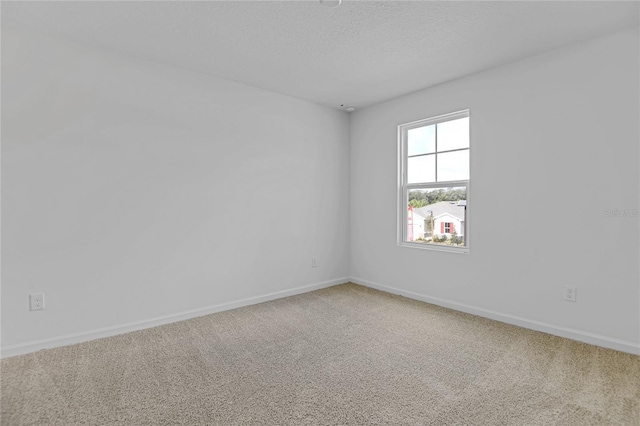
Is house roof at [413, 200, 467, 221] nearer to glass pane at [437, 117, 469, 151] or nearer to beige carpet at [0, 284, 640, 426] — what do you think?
glass pane at [437, 117, 469, 151]

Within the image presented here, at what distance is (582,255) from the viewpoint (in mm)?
2656

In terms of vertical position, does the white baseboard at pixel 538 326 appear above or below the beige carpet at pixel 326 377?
above

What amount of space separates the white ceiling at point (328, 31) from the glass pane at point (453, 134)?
513 millimetres

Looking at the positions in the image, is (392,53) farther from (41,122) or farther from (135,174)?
(41,122)

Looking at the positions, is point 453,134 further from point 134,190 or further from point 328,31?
point 134,190

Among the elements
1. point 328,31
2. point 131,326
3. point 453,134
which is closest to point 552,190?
point 453,134

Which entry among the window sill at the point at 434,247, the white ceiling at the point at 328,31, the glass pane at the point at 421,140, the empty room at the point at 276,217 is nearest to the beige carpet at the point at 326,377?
the empty room at the point at 276,217

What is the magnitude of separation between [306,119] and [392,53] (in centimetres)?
158

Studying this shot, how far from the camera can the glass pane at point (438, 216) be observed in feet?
11.5

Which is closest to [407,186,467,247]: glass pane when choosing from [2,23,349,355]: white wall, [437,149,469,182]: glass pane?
[437,149,469,182]: glass pane

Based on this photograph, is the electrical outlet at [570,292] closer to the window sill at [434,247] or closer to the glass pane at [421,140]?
the window sill at [434,247]

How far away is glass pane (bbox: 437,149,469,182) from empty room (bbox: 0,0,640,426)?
2 cm

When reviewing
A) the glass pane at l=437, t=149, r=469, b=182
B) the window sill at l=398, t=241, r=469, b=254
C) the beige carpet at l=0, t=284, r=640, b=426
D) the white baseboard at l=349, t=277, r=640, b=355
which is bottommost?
the beige carpet at l=0, t=284, r=640, b=426

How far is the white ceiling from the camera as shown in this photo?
86.7 inches
